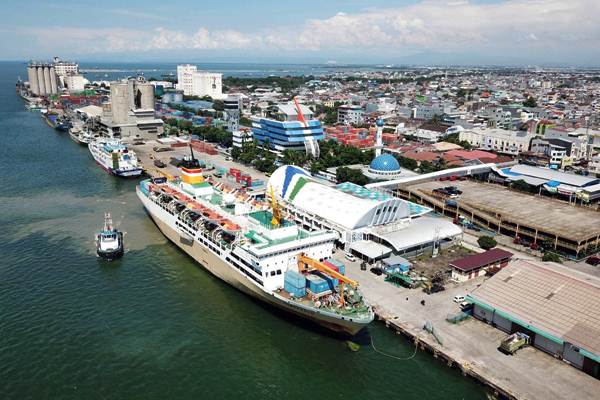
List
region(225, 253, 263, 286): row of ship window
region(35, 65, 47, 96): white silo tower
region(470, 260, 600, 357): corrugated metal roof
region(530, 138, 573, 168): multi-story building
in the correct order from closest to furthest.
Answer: region(470, 260, 600, 357): corrugated metal roof < region(225, 253, 263, 286): row of ship window < region(530, 138, 573, 168): multi-story building < region(35, 65, 47, 96): white silo tower

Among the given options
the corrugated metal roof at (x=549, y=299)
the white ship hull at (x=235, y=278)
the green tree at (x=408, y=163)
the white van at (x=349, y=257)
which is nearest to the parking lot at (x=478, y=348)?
the corrugated metal roof at (x=549, y=299)

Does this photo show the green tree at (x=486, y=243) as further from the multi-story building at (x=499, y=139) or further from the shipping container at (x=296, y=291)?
the multi-story building at (x=499, y=139)

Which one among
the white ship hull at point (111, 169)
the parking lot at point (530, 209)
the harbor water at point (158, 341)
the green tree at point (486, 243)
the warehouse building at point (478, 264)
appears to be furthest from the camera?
the white ship hull at point (111, 169)

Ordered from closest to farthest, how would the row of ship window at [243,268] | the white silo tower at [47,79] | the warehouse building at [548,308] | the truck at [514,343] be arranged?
the warehouse building at [548,308]
the truck at [514,343]
the row of ship window at [243,268]
the white silo tower at [47,79]

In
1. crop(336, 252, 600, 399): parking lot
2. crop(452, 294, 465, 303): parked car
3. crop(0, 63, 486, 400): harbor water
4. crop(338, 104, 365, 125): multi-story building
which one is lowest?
crop(0, 63, 486, 400): harbor water

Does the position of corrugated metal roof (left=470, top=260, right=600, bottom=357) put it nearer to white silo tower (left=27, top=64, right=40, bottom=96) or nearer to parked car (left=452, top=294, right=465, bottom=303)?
parked car (left=452, top=294, right=465, bottom=303)

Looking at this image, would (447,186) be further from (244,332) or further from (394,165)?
(244,332)

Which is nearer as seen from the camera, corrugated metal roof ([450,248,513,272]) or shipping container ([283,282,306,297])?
shipping container ([283,282,306,297])

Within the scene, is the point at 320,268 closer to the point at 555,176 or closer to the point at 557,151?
the point at 555,176

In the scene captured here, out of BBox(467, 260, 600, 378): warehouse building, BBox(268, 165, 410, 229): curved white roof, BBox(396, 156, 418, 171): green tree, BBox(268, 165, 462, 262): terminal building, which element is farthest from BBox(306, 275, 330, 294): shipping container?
BBox(396, 156, 418, 171): green tree
